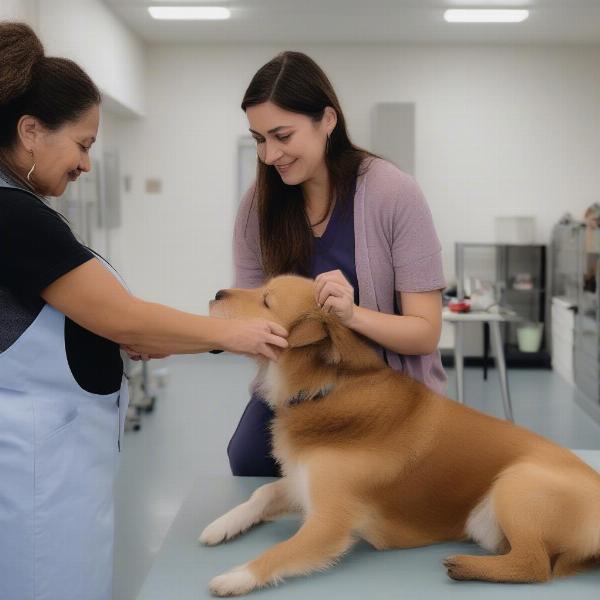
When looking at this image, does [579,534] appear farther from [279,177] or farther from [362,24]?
[362,24]

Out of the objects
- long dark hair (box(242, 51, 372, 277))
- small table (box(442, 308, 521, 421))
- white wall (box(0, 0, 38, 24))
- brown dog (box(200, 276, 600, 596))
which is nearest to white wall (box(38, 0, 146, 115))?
white wall (box(0, 0, 38, 24))

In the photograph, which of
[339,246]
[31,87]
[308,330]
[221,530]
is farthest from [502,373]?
[31,87]

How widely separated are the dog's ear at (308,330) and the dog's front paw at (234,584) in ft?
1.43

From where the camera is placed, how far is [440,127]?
24.5ft

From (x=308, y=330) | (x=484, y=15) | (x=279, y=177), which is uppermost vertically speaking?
(x=484, y=15)

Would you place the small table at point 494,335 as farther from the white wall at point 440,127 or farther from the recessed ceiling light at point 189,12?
the recessed ceiling light at point 189,12

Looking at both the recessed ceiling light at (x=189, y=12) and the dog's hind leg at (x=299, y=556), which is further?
the recessed ceiling light at (x=189, y=12)

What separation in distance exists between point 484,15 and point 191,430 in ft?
13.2

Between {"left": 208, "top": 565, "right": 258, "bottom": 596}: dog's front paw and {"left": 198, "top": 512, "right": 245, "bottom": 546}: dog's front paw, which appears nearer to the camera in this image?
{"left": 208, "top": 565, "right": 258, "bottom": 596}: dog's front paw

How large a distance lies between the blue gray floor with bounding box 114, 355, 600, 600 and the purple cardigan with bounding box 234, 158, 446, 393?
552 mm

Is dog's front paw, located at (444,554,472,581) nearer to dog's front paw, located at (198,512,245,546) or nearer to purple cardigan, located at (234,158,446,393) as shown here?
dog's front paw, located at (198,512,245,546)

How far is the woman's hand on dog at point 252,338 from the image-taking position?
141 cm

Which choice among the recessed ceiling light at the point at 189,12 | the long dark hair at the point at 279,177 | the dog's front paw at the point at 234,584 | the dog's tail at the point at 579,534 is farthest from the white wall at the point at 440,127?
the dog's front paw at the point at 234,584

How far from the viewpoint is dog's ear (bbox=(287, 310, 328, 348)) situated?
146 centimetres
